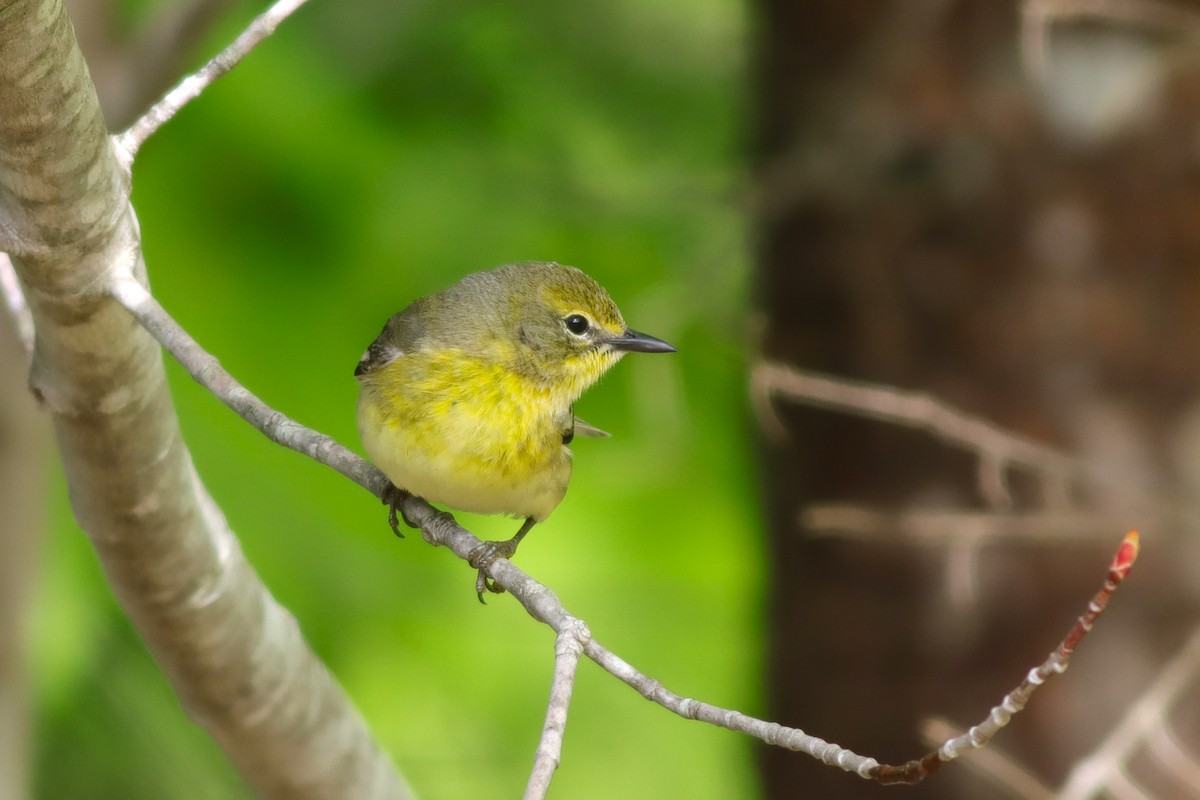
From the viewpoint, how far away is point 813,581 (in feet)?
17.1

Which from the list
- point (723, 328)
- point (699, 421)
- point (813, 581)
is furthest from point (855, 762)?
point (699, 421)

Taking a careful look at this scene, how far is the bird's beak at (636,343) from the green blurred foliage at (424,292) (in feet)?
3.79

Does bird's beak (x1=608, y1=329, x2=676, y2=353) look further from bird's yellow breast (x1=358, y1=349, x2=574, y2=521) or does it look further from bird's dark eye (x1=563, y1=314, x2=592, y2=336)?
bird's yellow breast (x1=358, y1=349, x2=574, y2=521)

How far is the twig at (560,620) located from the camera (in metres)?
1.75

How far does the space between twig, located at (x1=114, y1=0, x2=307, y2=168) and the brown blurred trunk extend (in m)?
2.77

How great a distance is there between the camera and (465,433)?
336 centimetres

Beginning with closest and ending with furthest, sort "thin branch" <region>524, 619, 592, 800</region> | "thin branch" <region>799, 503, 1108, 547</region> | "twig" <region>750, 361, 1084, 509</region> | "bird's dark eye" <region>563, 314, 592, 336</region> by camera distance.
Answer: "thin branch" <region>524, 619, 592, 800</region>
"twig" <region>750, 361, 1084, 509</region>
"thin branch" <region>799, 503, 1108, 547</region>
"bird's dark eye" <region>563, 314, 592, 336</region>

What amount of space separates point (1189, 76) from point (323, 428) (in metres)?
3.32

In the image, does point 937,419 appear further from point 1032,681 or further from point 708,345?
point 708,345

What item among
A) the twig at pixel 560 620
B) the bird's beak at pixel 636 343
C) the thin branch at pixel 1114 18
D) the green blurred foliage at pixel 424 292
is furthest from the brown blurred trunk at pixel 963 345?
the twig at pixel 560 620

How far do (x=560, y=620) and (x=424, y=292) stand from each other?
3.46 meters

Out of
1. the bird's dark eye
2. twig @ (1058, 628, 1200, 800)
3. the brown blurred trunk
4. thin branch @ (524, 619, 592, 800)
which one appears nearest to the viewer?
thin branch @ (524, 619, 592, 800)

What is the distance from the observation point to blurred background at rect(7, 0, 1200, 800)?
4.68 meters

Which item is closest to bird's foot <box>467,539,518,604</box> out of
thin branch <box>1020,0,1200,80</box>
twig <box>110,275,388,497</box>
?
twig <box>110,275,388,497</box>
